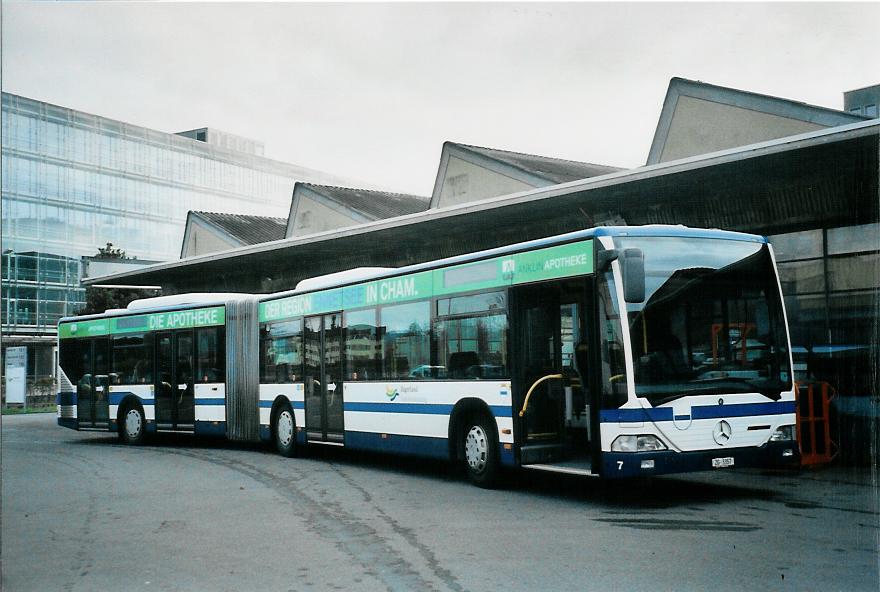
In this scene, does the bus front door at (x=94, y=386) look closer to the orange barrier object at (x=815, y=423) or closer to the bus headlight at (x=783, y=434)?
the orange barrier object at (x=815, y=423)

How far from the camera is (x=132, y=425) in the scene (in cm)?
2117

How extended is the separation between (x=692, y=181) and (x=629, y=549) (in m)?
8.95

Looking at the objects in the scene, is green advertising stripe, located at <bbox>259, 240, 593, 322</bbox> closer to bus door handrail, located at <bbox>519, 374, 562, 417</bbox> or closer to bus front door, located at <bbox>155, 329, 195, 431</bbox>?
bus door handrail, located at <bbox>519, 374, 562, 417</bbox>

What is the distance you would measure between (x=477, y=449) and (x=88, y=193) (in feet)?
174

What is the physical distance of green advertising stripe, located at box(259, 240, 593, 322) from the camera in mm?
10648

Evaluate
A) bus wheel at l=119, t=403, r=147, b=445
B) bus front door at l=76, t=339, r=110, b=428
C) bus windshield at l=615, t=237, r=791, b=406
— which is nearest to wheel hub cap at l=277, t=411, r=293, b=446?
bus wheel at l=119, t=403, r=147, b=445

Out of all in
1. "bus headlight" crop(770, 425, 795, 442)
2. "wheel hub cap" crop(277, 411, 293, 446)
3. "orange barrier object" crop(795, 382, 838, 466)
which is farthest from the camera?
"wheel hub cap" crop(277, 411, 293, 446)

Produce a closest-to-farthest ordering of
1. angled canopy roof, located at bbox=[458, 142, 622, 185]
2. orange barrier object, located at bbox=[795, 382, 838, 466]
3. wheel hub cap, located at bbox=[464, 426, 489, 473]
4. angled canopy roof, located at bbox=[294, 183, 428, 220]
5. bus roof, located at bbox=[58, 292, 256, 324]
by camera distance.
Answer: wheel hub cap, located at bbox=[464, 426, 489, 473], orange barrier object, located at bbox=[795, 382, 838, 466], bus roof, located at bbox=[58, 292, 256, 324], angled canopy roof, located at bbox=[458, 142, 622, 185], angled canopy roof, located at bbox=[294, 183, 428, 220]

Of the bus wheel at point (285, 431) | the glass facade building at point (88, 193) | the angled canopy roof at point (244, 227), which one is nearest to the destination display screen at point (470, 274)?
the bus wheel at point (285, 431)

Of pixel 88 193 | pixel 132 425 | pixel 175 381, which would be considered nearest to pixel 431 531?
pixel 175 381

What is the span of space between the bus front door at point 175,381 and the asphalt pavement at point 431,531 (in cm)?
512

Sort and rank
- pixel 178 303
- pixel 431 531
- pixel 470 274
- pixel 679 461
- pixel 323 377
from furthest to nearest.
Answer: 1. pixel 178 303
2. pixel 323 377
3. pixel 470 274
4. pixel 679 461
5. pixel 431 531

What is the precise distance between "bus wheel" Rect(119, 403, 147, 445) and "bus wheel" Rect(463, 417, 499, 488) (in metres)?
10.9

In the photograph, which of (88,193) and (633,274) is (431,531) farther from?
(88,193)
